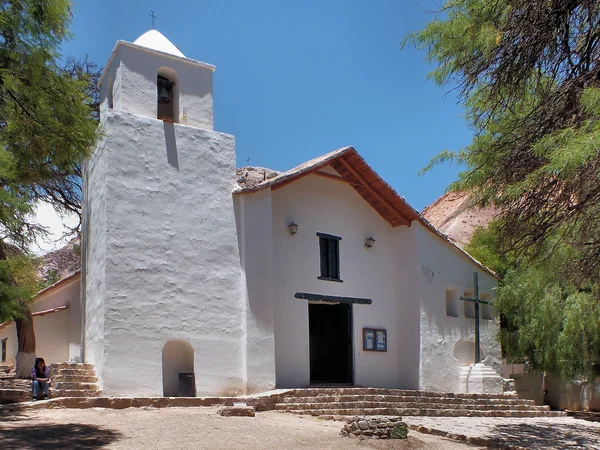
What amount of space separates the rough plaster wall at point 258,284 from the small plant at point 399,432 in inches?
168

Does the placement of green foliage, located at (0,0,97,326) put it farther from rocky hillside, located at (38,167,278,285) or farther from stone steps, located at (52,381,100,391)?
rocky hillside, located at (38,167,278,285)

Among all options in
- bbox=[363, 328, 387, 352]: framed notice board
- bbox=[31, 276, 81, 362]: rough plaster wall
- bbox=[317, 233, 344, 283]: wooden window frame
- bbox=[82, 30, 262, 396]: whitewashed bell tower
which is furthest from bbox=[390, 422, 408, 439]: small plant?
bbox=[31, 276, 81, 362]: rough plaster wall

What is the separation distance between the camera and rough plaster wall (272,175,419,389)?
51.2 ft

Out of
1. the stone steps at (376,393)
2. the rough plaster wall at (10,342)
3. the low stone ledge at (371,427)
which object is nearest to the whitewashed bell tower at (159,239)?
the stone steps at (376,393)

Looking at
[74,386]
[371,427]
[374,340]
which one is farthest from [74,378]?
[374,340]

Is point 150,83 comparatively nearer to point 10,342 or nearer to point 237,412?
point 237,412

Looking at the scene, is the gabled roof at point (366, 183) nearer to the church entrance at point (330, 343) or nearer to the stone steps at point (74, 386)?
the church entrance at point (330, 343)

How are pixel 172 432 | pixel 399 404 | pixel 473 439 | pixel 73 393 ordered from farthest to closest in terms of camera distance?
1. pixel 399 404
2. pixel 73 393
3. pixel 473 439
4. pixel 172 432

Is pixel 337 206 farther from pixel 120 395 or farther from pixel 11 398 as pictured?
pixel 11 398

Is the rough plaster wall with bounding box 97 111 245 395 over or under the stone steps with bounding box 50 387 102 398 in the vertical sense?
over

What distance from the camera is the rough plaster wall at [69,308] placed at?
60.2 ft

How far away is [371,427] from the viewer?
10.2 metres

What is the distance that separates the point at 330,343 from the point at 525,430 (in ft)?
17.8

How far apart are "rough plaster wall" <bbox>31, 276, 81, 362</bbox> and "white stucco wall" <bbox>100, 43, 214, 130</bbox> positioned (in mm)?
5823
